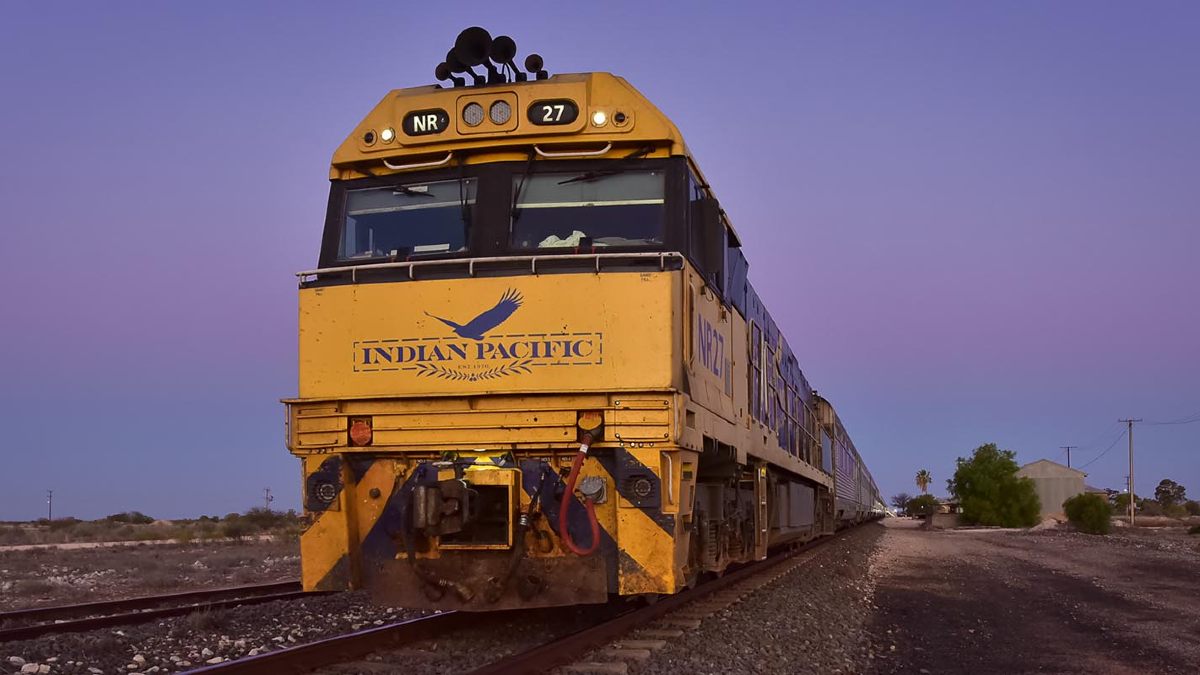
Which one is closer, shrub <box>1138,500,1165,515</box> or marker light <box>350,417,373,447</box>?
marker light <box>350,417,373,447</box>

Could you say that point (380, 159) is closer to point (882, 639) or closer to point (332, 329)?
point (332, 329)

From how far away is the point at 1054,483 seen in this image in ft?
267

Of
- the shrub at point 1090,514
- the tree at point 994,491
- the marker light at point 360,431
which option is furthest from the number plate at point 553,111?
the tree at point 994,491

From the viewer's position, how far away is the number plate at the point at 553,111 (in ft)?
24.4

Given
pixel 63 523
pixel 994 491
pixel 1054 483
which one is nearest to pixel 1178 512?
pixel 1054 483

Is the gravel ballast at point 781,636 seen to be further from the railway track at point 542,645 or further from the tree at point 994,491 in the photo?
the tree at point 994,491

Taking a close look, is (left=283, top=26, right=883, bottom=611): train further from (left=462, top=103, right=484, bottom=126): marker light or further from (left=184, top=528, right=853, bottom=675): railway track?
(left=184, top=528, right=853, bottom=675): railway track

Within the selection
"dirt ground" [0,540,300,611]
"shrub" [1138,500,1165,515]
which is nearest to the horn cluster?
"dirt ground" [0,540,300,611]


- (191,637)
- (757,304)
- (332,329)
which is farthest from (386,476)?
(757,304)

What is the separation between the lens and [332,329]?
24.2 ft

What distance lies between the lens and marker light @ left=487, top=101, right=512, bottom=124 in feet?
24.6

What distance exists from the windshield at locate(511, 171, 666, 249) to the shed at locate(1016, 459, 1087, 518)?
78.9 m

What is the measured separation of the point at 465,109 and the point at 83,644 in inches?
181

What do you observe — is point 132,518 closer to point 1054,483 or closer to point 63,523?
point 63,523
